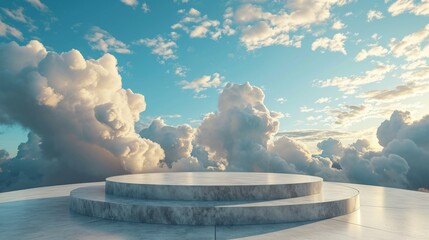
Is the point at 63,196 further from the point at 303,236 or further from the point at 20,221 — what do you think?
the point at 303,236

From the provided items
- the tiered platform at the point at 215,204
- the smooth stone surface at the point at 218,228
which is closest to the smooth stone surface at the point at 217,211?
the tiered platform at the point at 215,204

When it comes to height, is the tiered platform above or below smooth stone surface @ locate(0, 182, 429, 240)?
above

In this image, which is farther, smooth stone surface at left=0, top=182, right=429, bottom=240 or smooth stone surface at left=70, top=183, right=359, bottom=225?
smooth stone surface at left=70, top=183, right=359, bottom=225

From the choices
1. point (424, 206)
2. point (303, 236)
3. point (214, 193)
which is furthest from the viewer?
point (424, 206)

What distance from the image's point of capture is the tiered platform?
37.0 ft

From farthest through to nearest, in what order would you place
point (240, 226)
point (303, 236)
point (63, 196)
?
point (63, 196) → point (240, 226) → point (303, 236)

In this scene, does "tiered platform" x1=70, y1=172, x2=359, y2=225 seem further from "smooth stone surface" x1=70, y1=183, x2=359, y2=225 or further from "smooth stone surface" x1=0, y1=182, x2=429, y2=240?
"smooth stone surface" x1=0, y1=182, x2=429, y2=240

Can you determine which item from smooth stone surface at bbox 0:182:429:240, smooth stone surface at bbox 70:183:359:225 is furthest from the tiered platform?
smooth stone surface at bbox 0:182:429:240

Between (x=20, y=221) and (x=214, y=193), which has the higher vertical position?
(x=214, y=193)

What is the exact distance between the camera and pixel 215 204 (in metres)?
12.1

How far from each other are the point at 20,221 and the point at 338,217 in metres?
13.3

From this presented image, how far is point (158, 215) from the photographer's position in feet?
38.0

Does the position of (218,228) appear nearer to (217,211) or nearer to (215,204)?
(217,211)

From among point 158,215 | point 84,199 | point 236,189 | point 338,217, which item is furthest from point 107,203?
point 338,217
